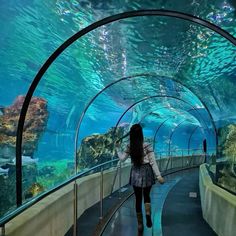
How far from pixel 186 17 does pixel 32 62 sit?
9651 mm

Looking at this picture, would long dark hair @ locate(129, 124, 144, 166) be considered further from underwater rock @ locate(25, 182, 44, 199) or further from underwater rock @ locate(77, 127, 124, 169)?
underwater rock @ locate(77, 127, 124, 169)

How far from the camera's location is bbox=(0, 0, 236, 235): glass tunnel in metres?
5.12

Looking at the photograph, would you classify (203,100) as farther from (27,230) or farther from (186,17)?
(27,230)

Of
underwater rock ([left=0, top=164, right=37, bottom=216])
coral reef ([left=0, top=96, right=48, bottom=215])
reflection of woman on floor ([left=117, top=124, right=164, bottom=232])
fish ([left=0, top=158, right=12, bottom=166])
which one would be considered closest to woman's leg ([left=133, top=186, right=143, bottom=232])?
reflection of woman on floor ([left=117, top=124, right=164, bottom=232])

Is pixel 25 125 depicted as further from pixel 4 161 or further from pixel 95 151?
pixel 95 151

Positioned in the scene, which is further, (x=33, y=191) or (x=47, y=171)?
(x=47, y=171)

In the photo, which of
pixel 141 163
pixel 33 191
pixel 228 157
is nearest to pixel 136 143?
pixel 141 163

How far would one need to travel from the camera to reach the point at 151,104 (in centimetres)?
1734

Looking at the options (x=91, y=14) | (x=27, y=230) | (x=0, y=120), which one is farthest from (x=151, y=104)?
(x=27, y=230)

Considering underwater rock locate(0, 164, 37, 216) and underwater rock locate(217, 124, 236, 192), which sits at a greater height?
underwater rock locate(217, 124, 236, 192)

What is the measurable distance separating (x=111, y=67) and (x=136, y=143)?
4.93 meters

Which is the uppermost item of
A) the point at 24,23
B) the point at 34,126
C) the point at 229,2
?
the point at 24,23

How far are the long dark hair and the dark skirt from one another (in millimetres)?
135

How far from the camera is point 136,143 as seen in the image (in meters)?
5.25
